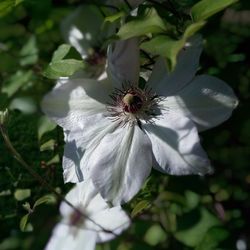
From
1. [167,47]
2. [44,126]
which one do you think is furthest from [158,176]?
[167,47]

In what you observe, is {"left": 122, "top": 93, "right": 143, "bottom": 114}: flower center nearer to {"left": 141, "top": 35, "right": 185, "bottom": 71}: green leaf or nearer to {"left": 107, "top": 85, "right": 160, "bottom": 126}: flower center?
{"left": 107, "top": 85, "right": 160, "bottom": 126}: flower center

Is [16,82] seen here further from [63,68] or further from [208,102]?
[208,102]

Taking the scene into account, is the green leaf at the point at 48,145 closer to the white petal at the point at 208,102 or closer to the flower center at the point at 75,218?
the flower center at the point at 75,218

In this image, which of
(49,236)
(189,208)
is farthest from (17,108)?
(189,208)

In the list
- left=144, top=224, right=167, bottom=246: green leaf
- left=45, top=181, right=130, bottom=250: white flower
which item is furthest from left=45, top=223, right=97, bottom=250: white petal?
left=144, top=224, right=167, bottom=246: green leaf

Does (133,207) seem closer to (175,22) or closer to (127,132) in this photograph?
(127,132)

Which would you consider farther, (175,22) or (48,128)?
(48,128)
